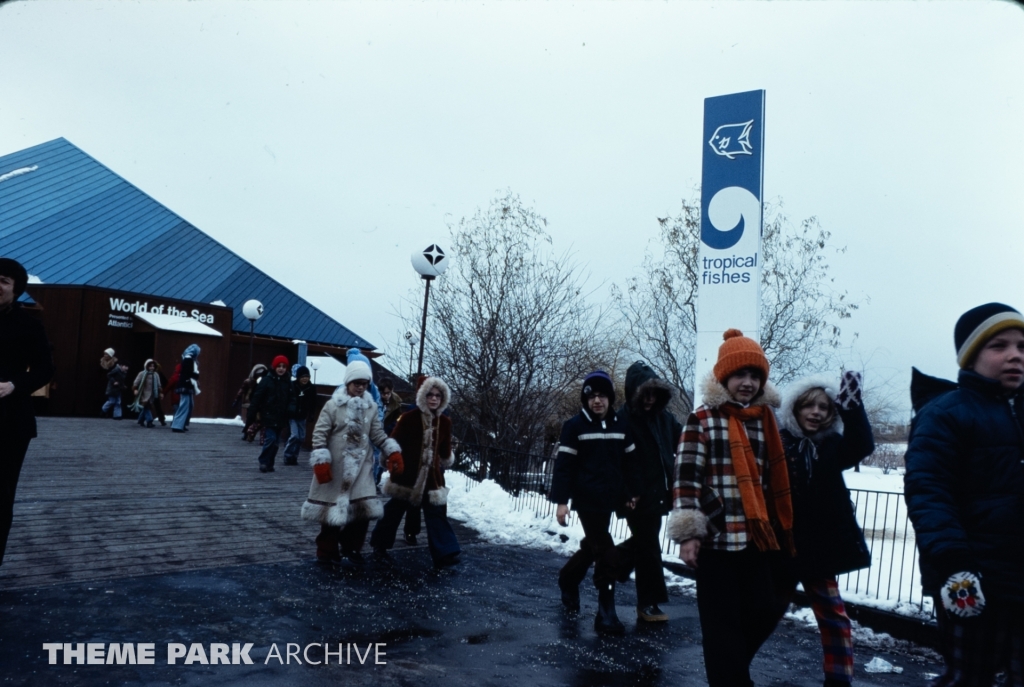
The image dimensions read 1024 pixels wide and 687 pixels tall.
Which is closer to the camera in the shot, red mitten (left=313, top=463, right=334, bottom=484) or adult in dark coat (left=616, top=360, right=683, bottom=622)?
adult in dark coat (left=616, top=360, right=683, bottom=622)

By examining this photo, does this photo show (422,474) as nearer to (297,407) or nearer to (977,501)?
(977,501)

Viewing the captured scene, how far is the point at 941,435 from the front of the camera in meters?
3.09

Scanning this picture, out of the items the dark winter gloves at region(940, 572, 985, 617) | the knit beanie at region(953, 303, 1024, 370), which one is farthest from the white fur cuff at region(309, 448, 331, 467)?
the dark winter gloves at region(940, 572, 985, 617)

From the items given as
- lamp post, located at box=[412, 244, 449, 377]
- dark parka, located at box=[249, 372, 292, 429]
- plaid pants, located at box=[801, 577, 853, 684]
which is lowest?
plaid pants, located at box=[801, 577, 853, 684]

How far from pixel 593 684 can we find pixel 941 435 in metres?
2.46

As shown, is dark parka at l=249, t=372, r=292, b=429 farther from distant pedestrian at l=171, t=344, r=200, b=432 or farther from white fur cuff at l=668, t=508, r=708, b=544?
Answer: white fur cuff at l=668, t=508, r=708, b=544

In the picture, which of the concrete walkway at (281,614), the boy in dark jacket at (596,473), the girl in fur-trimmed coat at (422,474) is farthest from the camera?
the girl in fur-trimmed coat at (422,474)

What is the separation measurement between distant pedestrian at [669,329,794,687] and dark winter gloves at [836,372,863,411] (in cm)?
36

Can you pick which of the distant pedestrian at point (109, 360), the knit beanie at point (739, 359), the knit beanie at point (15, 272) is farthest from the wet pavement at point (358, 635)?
the distant pedestrian at point (109, 360)

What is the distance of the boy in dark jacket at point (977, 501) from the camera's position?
2.89m

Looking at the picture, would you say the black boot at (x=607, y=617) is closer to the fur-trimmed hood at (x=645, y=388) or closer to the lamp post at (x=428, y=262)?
the fur-trimmed hood at (x=645, y=388)

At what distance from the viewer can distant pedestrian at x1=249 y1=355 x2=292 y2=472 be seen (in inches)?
531

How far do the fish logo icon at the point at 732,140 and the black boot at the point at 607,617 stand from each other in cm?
647

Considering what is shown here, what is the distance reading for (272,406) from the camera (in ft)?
46.1
